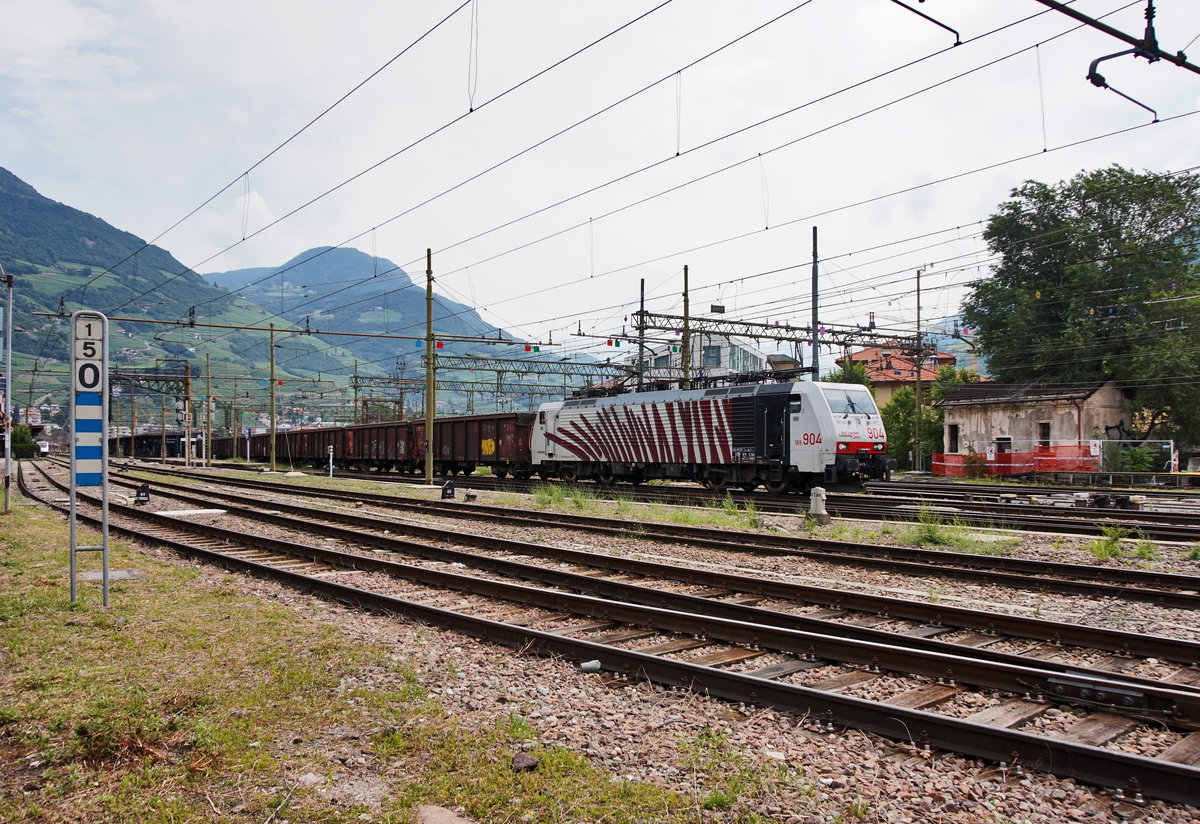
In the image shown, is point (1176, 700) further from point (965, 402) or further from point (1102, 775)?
point (965, 402)

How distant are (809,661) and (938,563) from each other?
5.54 metres

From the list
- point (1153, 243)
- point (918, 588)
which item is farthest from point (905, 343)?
point (918, 588)

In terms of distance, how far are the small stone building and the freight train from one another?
1839 centimetres

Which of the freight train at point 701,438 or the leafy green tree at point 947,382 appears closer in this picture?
the freight train at point 701,438

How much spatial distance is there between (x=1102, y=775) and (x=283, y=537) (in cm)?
1413

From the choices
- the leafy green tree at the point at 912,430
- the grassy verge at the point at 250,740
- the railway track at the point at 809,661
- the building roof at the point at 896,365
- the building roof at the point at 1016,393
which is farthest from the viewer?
the building roof at the point at 896,365

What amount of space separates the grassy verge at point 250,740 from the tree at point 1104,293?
42.2 meters

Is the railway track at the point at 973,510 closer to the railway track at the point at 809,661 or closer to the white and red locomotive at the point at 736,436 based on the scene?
the white and red locomotive at the point at 736,436

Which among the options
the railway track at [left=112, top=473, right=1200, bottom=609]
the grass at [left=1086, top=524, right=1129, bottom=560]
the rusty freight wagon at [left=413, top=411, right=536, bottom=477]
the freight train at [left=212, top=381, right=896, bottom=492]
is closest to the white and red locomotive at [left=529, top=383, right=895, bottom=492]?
the freight train at [left=212, top=381, right=896, bottom=492]

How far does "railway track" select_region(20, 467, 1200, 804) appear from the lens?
4.40 meters

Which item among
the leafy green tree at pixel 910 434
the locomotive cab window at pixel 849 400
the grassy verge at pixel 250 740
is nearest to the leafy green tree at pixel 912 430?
the leafy green tree at pixel 910 434

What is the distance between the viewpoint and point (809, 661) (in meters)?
6.35

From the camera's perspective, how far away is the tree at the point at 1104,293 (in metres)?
37.9

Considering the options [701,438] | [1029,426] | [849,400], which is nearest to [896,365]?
[1029,426]
